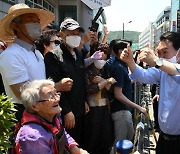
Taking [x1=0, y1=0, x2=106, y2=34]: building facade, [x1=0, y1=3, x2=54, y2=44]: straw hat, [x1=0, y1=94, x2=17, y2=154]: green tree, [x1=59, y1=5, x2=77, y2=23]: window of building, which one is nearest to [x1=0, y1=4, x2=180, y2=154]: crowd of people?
[x1=0, y1=3, x2=54, y2=44]: straw hat

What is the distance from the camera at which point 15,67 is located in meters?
2.40

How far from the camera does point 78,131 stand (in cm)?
340

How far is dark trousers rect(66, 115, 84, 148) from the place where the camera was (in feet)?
10.8

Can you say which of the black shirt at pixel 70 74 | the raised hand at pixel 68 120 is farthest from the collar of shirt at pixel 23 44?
the raised hand at pixel 68 120

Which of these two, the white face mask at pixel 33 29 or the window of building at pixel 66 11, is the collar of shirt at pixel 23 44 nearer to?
the white face mask at pixel 33 29

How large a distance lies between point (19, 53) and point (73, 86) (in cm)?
80

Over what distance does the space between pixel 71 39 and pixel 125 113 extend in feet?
4.11

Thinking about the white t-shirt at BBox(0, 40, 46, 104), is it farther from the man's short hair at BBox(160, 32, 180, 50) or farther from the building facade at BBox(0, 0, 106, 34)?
the building facade at BBox(0, 0, 106, 34)

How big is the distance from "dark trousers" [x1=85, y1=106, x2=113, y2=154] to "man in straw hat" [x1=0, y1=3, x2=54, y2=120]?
1.04 m

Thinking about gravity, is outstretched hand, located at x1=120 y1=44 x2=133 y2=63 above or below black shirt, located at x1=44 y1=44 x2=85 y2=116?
above

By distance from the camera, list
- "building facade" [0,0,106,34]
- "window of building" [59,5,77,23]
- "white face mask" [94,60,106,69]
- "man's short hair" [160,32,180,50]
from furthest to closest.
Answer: "window of building" [59,5,77,23] → "building facade" [0,0,106,34] → "white face mask" [94,60,106,69] → "man's short hair" [160,32,180,50]

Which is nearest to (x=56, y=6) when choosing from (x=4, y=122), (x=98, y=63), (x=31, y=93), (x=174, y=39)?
(x=98, y=63)

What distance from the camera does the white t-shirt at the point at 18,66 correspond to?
2396mm

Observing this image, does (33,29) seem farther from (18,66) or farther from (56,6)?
(56,6)
